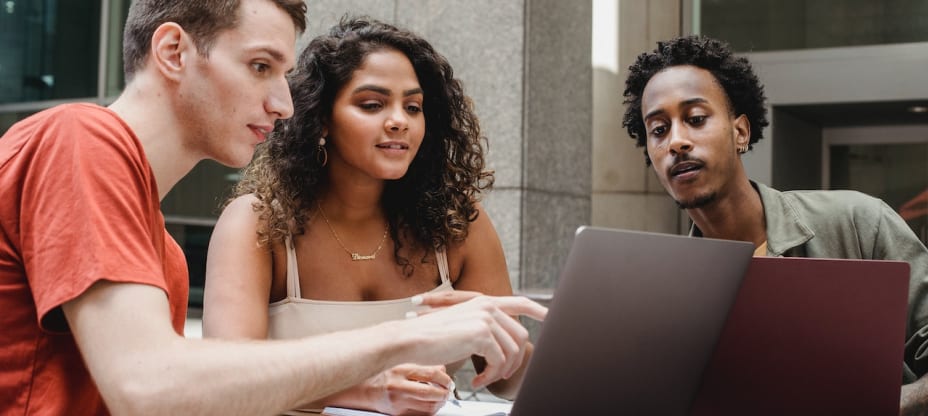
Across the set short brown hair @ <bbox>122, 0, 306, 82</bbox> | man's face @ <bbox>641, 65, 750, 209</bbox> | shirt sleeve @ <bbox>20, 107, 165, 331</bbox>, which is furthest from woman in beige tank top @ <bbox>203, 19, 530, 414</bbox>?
shirt sleeve @ <bbox>20, 107, 165, 331</bbox>

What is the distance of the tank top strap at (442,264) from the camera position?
2471mm

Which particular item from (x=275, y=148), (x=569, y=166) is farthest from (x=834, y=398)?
(x=569, y=166)

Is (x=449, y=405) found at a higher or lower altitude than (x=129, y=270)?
lower

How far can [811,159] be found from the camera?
5.55 m

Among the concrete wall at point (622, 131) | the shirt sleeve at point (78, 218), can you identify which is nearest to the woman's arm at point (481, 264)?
the shirt sleeve at point (78, 218)

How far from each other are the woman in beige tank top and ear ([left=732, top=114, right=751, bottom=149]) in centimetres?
73

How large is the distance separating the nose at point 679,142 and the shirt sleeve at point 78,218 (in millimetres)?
1326

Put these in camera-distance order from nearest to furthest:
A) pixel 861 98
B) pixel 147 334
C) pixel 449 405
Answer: pixel 147 334
pixel 449 405
pixel 861 98

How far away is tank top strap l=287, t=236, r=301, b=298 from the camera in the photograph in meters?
2.33

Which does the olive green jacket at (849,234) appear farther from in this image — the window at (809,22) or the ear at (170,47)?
the window at (809,22)

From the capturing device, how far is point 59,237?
1181 millimetres

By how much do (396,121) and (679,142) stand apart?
0.73 metres

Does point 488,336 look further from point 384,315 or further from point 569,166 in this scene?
point 569,166

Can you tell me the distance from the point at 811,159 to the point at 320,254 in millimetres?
4073
